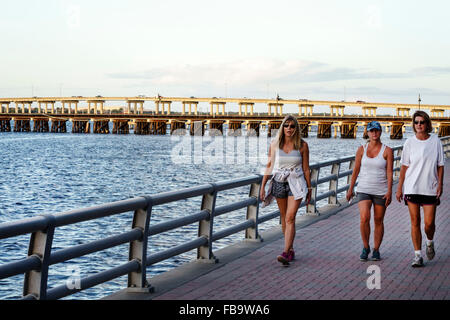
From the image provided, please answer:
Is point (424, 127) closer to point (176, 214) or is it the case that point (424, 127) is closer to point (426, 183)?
point (426, 183)

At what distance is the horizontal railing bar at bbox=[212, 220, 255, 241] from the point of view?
8.69m

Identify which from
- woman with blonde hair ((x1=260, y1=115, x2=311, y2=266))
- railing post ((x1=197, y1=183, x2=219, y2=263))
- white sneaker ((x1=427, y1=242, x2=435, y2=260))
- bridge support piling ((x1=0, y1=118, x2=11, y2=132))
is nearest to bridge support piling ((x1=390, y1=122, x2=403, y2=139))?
bridge support piling ((x1=0, y1=118, x2=11, y2=132))

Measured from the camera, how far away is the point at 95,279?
6227 millimetres

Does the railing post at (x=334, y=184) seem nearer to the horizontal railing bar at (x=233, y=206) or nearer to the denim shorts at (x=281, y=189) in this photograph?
the horizontal railing bar at (x=233, y=206)

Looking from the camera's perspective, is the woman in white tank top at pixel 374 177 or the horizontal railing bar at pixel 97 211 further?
the woman in white tank top at pixel 374 177

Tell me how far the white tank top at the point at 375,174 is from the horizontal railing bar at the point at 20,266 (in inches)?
176

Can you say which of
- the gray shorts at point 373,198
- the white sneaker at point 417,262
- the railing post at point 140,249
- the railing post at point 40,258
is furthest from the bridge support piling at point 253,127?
the railing post at point 40,258

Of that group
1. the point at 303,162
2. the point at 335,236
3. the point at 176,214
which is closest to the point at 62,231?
the point at 176,214

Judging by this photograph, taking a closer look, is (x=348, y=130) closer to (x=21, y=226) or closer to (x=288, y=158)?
(x=288, y=158)

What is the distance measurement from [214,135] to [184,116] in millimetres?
13903

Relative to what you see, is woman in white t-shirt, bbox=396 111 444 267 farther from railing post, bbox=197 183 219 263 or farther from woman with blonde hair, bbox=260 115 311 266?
railing post, bbox=197 183 219 263

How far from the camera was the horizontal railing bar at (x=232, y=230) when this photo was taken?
869 centimetres

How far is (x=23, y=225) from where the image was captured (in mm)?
5203
